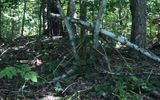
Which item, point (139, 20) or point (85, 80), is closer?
point (85, 80)

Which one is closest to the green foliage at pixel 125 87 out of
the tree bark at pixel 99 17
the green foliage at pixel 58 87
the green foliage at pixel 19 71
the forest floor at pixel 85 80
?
the forest floor at pixel 85 80

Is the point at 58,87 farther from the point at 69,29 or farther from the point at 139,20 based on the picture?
the point at 139,20

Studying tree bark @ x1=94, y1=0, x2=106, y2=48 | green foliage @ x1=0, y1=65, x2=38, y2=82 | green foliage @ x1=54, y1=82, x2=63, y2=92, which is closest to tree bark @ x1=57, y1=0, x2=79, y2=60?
tree bark @ x1=94, y1=0, x2=106, y2=48

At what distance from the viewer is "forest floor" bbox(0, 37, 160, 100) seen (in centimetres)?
513

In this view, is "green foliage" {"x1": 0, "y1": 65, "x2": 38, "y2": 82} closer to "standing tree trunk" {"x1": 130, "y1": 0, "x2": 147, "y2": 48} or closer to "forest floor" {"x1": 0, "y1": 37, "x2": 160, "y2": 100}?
"forest floor" {"x1": 0, "y1": 37, "x2": 160, "y2": 100}

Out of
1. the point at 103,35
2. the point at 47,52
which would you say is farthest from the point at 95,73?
the point at 47,52

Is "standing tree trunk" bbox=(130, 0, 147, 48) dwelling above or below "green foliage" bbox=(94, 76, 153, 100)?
above

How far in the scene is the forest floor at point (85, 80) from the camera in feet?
16.8

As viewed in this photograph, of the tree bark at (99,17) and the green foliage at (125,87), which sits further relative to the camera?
the tree bark at (99,17)

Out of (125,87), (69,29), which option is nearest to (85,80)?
(125,87)

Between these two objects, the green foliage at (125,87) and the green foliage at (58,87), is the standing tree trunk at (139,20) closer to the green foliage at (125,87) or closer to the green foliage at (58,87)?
the green foliage at (125,87)

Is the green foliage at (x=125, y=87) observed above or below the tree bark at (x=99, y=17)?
below

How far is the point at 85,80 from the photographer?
5758 millimetres

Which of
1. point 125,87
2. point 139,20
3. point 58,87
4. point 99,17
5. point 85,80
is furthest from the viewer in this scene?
point 139,20
